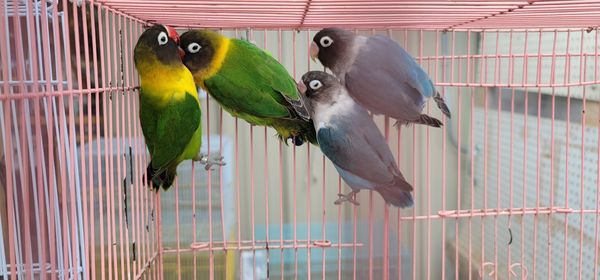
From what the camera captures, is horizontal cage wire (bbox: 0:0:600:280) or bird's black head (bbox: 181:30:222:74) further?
bird's black head (bbox: 181:30:222:74)

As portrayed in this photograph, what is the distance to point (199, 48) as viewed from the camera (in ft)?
2.67

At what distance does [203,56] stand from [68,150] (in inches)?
10.6

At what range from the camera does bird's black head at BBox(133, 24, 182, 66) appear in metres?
0.78

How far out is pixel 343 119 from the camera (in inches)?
31.8

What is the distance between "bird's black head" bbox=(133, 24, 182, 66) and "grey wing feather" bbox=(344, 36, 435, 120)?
0.89 feet

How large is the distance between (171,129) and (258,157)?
0.47m

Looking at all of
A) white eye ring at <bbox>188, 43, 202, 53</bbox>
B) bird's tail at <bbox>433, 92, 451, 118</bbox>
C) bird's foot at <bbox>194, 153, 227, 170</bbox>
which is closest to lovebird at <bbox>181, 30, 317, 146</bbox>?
white eye ring at <bbox>188, 43, 202, 53</bbox>

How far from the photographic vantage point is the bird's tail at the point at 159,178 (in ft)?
2.84

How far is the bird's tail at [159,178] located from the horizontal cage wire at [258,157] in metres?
0.02

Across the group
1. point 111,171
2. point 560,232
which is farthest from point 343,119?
point 560,232

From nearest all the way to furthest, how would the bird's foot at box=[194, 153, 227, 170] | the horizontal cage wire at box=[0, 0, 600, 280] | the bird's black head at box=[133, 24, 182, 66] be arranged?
the horizontal cage wire at box=[0, 0, 600, 280]
the bird's black head at box=[133, 24, 182, 66]
the bird's foot at box=[194, 153, 227, 170]

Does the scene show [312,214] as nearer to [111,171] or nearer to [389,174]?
[389,174]

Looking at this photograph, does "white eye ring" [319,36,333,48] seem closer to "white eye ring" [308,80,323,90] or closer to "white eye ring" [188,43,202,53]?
"white eye ring" [308,80,323,90]

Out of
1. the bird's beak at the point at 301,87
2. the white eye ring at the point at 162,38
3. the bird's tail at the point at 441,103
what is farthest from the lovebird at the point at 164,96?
the bird's tail at the point at 441,103
